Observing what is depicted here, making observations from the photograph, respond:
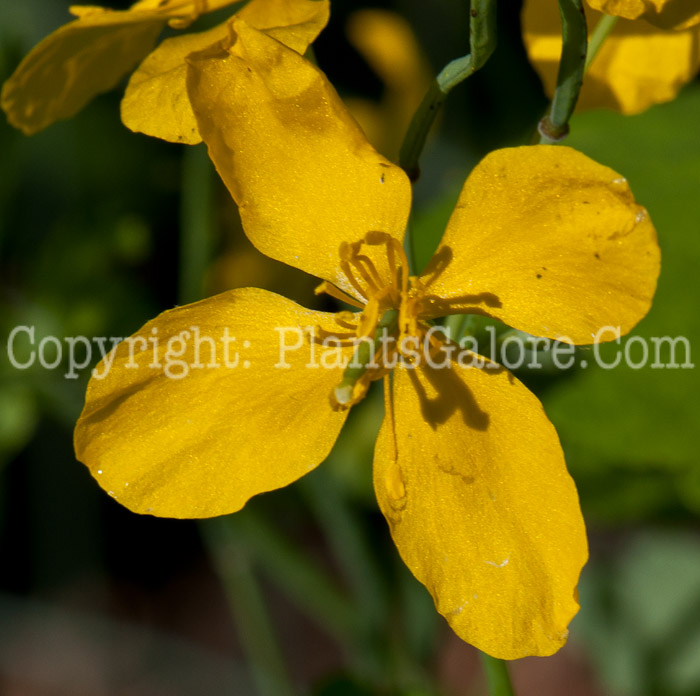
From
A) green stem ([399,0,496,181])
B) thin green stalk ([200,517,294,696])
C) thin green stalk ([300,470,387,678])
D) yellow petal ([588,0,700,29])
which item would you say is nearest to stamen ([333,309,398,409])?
green stem ([399,0,496,181])

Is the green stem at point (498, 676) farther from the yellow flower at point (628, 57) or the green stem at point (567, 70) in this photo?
the yellow flower at point (628, 57)

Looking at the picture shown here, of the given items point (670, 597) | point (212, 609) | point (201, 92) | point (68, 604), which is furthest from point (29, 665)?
point (201, 92)

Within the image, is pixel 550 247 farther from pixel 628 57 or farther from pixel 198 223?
pixel 198 223

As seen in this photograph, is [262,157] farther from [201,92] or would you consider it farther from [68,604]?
[68,604]

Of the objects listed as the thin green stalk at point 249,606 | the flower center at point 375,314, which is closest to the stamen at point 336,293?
the flower center at point 375,314

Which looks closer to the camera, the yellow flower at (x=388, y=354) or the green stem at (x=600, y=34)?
the yellow flower at (x=388, y=354)

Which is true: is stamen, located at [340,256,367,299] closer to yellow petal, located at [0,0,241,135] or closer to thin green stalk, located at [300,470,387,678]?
yellow petal, located at [0,0,241,135]
